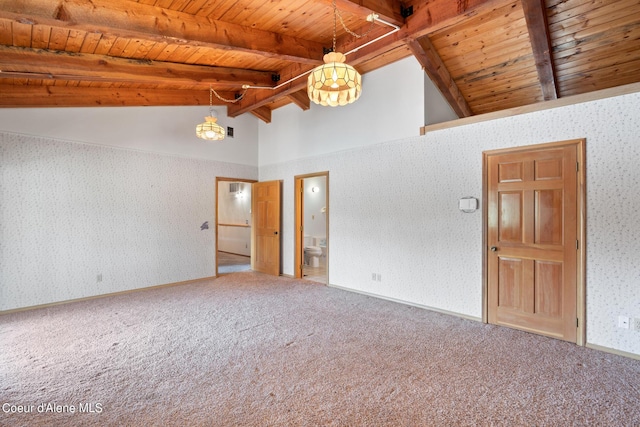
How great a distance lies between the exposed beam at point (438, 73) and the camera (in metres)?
4.02

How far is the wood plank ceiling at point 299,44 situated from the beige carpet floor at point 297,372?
2.96 metres

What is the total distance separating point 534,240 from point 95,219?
239 inches

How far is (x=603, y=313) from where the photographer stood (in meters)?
3.13

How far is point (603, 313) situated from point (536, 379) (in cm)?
121

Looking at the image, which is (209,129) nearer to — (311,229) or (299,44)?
(299,44)

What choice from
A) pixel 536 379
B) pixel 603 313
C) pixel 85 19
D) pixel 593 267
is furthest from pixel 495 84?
pixel 85 19

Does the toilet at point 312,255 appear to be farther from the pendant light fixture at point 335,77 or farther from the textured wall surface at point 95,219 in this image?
the pendant light fixture at point 335,77

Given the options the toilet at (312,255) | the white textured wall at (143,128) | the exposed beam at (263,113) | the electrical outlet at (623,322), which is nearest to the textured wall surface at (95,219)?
the white textured wall at (143,128)

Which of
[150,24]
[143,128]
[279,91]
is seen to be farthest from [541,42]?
[143,128]

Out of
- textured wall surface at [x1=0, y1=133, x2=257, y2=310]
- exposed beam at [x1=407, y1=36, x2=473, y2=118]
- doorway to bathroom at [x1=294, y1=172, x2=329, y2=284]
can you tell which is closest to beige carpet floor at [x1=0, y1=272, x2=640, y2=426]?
textured wall surface at [x1=0, y1=133, x2=257, y2=310]

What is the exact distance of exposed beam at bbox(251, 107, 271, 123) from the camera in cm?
686

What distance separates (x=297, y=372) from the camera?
268 cm

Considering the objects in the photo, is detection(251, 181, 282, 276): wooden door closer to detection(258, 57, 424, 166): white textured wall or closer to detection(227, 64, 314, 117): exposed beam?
detection(258, 57, 424, 166): white textured wall

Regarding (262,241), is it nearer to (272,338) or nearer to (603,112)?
(272,338)
